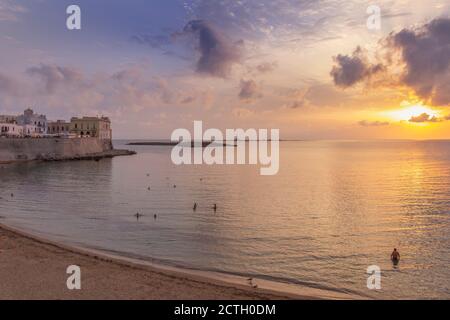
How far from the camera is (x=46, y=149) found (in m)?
106

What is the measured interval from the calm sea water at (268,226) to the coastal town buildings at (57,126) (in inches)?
2650

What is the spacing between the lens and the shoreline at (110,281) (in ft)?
49.4

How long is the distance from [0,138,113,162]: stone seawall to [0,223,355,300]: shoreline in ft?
273

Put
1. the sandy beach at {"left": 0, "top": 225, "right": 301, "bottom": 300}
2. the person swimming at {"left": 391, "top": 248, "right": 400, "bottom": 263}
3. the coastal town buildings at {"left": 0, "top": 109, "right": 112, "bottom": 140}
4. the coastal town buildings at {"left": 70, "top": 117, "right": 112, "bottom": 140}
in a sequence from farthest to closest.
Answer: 1. the coastal town buildings at {"left": 70, "top": 117, "right": 112, "bottom": 140}
2. the coastal town buildings at {"left": 0, "top": 109, "right": 112, "bottom": 140}
3. the person swimming at {"left": 391, "top": 248, "right": 400, "bottom": 263}
4. the sandy beach at {"left": 0, "top": 225, "right": 301, "bottom": 300}

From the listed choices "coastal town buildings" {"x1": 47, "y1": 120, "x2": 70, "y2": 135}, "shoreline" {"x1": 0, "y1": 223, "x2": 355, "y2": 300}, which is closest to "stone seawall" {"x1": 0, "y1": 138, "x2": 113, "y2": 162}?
"coastal town buildings" {"x1": 47, "y1": 120, "x2": 70, "y2": 135}

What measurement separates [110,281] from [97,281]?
0.55m

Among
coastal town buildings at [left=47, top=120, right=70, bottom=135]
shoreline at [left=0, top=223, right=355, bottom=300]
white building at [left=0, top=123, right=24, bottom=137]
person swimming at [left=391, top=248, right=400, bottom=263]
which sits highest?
coastal town buildings at [left=47, top=120, right=70, bottom=135]

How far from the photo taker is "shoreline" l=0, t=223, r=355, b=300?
1505 cm

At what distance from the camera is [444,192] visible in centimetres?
5291

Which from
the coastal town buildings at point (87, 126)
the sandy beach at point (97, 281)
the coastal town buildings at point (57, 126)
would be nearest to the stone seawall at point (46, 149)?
the coastal town buildings at point (57, 126)

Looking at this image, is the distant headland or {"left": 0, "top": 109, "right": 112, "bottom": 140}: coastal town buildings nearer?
the distant headland

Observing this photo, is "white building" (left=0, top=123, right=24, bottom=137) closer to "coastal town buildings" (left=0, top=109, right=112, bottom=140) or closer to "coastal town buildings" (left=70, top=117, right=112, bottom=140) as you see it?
"coastal town buildings" (left=0, top=109, right=112, bottom=140)

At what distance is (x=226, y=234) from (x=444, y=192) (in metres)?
38.2
